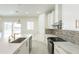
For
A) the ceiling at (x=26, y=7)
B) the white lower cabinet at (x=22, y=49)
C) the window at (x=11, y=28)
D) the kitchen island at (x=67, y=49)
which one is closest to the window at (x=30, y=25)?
the window at (x=11, y=28)

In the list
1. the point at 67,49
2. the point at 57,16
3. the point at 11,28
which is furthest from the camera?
the point at 11,28

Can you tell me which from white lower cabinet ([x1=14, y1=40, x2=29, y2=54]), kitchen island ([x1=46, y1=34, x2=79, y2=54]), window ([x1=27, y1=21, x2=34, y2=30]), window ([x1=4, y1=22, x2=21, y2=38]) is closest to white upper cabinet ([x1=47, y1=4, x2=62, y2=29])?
kitchen island ([x1=46, y1=34, x2=79, y2=54])

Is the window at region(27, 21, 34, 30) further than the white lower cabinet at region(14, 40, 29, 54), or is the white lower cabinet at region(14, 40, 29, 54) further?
the window at region(27, 21, 34, 30)

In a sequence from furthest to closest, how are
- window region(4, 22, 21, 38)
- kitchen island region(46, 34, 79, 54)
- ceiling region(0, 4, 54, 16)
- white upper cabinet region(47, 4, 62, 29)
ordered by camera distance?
window region(4, 22, 21, 38) → ceiling region(0, 4, 54, 16) → white upper cabinet region(47, 4, 62, 29) → kitchen island region(46, 34, 79, 54)

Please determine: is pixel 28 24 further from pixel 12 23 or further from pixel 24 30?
pixel 12 23

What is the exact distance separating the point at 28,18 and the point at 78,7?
10.9 m

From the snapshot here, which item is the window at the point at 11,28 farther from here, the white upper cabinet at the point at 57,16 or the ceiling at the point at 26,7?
the white upper cabinet at the point at 57,16

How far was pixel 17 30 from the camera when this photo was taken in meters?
13.8

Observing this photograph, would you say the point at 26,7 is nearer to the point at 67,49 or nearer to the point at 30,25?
the point at 67,49

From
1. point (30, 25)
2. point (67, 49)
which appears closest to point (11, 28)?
point (30, 25)

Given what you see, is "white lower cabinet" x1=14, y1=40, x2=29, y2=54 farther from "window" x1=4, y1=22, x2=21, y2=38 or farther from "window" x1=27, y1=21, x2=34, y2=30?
"window" x1=4, y1=22, x2=21, y2=38

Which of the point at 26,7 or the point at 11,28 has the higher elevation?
the point at 26,7
